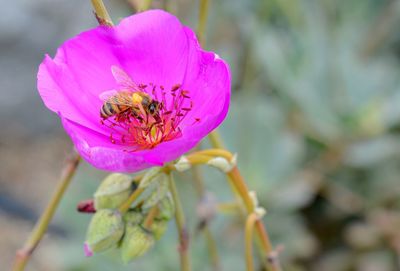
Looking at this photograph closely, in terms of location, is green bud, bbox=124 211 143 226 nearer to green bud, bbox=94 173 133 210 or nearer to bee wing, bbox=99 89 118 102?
green bud, bbox=94 173 133 210

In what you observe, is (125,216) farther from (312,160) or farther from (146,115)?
(312,160)

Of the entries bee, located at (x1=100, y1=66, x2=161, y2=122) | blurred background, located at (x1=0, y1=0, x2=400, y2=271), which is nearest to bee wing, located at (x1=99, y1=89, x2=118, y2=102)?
bee, located at (x1=100, y1=66, x2=161, y2=122)

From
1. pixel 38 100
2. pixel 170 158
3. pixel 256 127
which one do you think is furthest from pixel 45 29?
pixel 170 158

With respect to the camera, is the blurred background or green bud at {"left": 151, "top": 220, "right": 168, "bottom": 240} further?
the blurred background

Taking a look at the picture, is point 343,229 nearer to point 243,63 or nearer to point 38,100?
point 243,63

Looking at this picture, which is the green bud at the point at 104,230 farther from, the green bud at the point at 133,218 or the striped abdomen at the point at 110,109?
the striped abdomen at the point at 110,109
